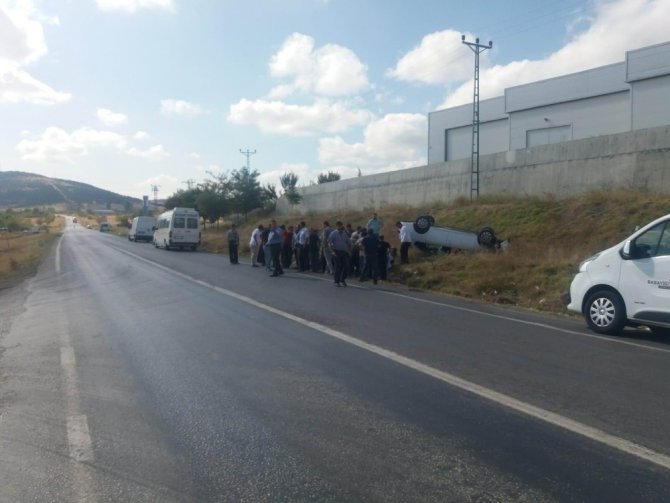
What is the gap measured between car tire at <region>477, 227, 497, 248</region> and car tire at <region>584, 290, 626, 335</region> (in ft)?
36.6

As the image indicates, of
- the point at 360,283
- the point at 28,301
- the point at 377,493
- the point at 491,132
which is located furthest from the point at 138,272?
the point at 491,132

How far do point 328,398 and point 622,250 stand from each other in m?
5.95

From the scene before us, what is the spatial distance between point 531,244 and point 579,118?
2616 centimetres

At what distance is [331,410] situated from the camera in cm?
602

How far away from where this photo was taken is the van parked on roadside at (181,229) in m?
39.3

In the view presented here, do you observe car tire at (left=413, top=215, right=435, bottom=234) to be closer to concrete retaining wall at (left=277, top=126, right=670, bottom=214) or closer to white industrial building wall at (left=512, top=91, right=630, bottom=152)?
concrete retaining wall at (left=277, top=126, right=670, bottom=214)

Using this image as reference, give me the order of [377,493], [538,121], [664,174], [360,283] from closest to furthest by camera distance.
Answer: [377,493], [360,283], [664,174], [538,121]

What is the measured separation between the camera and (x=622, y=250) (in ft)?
33.2

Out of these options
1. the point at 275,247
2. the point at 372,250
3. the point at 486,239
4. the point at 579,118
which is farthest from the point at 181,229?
the point at 579,118

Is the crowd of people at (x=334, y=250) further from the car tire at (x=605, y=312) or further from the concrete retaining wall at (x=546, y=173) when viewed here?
the concrete retaining wall at (x=546, y=173)

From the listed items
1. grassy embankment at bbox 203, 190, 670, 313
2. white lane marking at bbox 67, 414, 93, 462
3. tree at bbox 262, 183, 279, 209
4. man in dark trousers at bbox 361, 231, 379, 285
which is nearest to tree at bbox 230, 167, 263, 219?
tree at bbox 262, 183, 279, 209

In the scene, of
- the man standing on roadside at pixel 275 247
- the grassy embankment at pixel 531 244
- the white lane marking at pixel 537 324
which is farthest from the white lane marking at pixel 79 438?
the man standing on roadside at pixel 275 247

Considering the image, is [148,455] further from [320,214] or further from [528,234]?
[320,214]

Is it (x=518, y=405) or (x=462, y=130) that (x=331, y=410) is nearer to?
(x=518, y=405)
